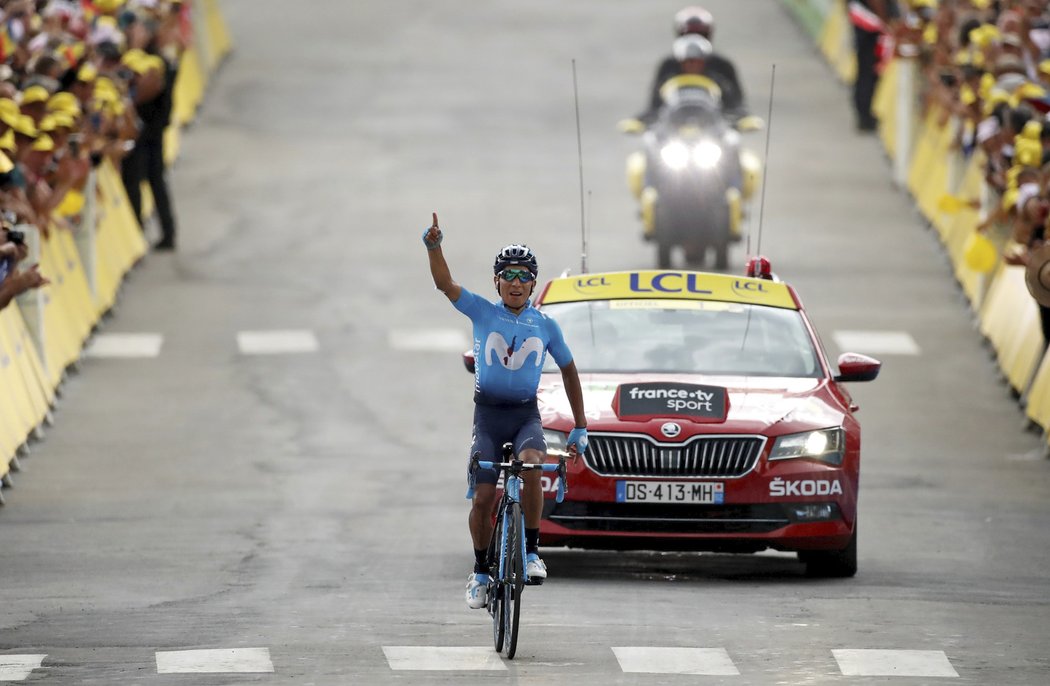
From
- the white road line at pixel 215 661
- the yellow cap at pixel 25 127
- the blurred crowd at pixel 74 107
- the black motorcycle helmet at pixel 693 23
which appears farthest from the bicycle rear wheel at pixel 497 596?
the black motorcycle helmet at pixel 693 23

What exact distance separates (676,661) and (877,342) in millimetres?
12183

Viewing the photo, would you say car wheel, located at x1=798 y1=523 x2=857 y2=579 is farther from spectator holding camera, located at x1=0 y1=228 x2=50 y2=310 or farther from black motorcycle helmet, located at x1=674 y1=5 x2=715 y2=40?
black motorcycle helmet, located at x1=674 y1=5 x2=715 y2=40

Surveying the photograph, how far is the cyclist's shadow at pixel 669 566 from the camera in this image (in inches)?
588

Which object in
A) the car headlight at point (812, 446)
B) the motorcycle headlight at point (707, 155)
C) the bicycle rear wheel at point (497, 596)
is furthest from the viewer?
the motorcycle headlight at point (707, 155)

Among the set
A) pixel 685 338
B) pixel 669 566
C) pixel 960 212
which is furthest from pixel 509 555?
pixel 960 212

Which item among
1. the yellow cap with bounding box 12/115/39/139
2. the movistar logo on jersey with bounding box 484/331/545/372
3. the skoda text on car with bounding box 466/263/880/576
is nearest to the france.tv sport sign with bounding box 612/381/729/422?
the skoda text on car with bounding box 466/263/880/576

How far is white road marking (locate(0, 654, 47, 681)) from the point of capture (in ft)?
37.6

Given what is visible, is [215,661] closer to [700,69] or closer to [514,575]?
[514,575]

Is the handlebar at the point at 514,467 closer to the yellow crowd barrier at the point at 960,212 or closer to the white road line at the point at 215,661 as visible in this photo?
the white road line at the point at 215,661

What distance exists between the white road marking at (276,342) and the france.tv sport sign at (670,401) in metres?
9.20

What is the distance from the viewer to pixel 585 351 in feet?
50.4

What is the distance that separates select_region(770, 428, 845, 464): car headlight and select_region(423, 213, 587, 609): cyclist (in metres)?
2.02

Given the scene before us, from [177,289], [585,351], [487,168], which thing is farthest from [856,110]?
[585,351]

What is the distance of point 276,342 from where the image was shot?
23828mm
